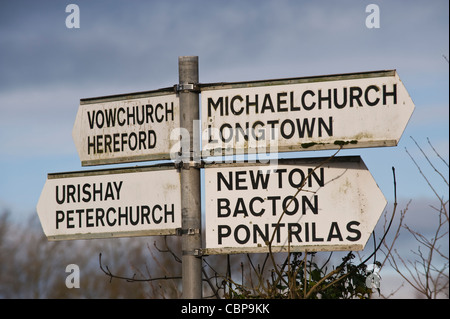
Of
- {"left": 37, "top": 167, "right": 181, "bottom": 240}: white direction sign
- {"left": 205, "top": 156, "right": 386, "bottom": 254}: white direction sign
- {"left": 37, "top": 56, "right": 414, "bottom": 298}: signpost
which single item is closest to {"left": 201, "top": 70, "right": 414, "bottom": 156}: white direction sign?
{"left": 37, "top": 56, "right": 414, "bottom": 298}: signpost

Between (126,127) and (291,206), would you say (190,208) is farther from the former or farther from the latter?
(126,127)

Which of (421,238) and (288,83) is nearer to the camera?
(288,83)

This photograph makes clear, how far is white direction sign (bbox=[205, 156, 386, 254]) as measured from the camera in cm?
377

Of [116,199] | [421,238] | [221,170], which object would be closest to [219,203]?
[221,170]

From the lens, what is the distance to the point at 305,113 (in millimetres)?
3869

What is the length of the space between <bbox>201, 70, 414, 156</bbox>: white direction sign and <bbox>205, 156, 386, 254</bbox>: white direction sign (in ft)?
0.48

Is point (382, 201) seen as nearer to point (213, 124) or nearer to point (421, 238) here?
point (421, 238)

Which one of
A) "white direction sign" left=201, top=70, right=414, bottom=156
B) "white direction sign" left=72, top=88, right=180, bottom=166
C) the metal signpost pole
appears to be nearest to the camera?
"white direction sign" left=201, top=70, right=414, bottom=156

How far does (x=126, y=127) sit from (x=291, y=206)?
1.25m

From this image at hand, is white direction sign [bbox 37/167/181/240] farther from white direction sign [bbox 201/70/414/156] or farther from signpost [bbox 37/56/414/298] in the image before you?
white direction sign [bbox 201/70/414/156]

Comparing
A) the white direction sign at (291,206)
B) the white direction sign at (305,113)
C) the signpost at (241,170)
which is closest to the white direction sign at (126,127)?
the signpost at (241,170)

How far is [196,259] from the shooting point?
400 centimetres

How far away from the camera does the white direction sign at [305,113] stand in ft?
12.2

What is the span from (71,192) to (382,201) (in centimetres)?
208
